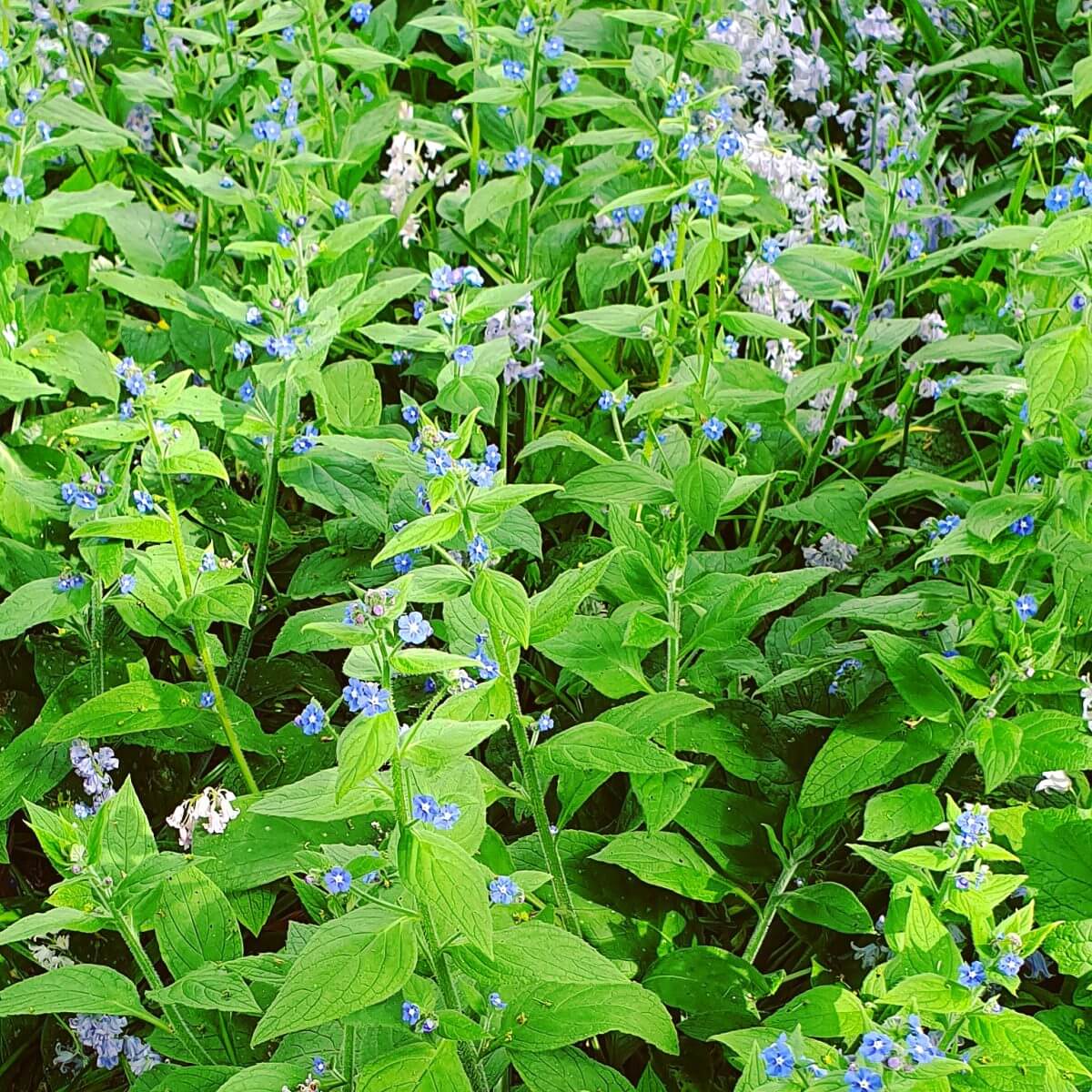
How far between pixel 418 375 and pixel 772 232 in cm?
96

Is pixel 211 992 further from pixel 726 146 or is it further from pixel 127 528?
pixel 726 146

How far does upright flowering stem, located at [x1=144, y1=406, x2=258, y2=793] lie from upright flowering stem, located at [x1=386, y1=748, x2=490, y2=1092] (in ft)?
2.20

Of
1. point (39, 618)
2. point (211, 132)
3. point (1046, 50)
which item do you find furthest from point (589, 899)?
point (1046, 50)

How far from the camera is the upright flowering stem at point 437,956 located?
4.49 feet

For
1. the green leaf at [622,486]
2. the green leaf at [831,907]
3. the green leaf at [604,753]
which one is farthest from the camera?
the green leaf at [622,486]

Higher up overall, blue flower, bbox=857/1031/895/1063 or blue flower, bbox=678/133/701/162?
blue flower, bbox=678/133/701/162

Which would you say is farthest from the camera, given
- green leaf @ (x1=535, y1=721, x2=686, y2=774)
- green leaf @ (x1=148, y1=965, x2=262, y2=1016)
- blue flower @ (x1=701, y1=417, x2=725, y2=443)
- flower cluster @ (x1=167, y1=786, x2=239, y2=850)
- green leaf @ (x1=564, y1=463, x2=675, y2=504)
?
blue flower @ (x1=701, y1=417, x2=725, y2=443)

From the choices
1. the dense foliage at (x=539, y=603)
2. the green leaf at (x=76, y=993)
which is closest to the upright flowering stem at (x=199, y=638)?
the dense foliage at (x=539, y=603)

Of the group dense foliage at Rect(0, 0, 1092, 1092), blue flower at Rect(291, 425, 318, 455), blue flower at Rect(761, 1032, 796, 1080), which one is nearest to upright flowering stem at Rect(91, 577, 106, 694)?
dense foliage at Rect(0, 0, 1092, 1092)

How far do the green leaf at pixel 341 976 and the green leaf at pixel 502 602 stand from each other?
1.18ft

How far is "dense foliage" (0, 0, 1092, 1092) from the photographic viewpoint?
1.55m

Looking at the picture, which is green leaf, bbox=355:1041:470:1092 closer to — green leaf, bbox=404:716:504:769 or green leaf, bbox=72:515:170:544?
green leaf, bbox=404:716:504:769

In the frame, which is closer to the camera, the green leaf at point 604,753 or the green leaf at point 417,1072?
the green leaf at point 417,1072

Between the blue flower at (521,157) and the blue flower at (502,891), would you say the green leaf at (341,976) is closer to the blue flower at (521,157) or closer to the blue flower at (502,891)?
the blue flower at (502,891)
